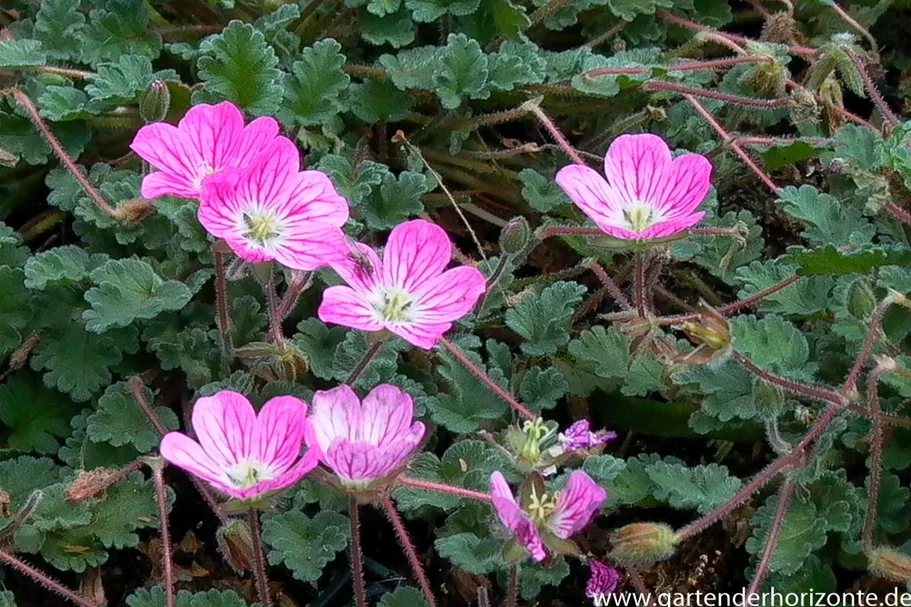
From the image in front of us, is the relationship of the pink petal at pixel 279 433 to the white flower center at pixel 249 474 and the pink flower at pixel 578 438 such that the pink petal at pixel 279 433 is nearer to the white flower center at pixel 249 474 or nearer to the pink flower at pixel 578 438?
the white flower center at pixel 249 474

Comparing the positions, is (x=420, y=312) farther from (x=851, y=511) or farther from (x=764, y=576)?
(x=851, y=511)

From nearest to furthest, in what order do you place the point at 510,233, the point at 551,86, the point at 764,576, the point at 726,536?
the point at 764,576 → the point at 510,233 → the point at 726,536 → the point at 551,86

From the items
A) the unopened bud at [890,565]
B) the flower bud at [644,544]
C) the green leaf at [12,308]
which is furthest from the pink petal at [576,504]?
the green leaf at [12,308]

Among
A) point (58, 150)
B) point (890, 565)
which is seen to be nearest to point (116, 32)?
point (58, 150)

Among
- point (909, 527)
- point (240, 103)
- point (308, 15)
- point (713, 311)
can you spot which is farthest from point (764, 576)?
point (308, 15)

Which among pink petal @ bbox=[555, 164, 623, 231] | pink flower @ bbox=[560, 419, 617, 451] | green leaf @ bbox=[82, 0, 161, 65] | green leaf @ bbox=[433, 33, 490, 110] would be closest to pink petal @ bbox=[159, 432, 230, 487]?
pink flower @ bbox=[560, 419, 617, 451]

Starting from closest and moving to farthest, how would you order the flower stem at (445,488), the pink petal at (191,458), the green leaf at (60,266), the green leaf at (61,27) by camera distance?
the pink petal at (191,458)
the flower stem at (445,488)
the green leaf at (60,266)
the green leaf at (61,27)
